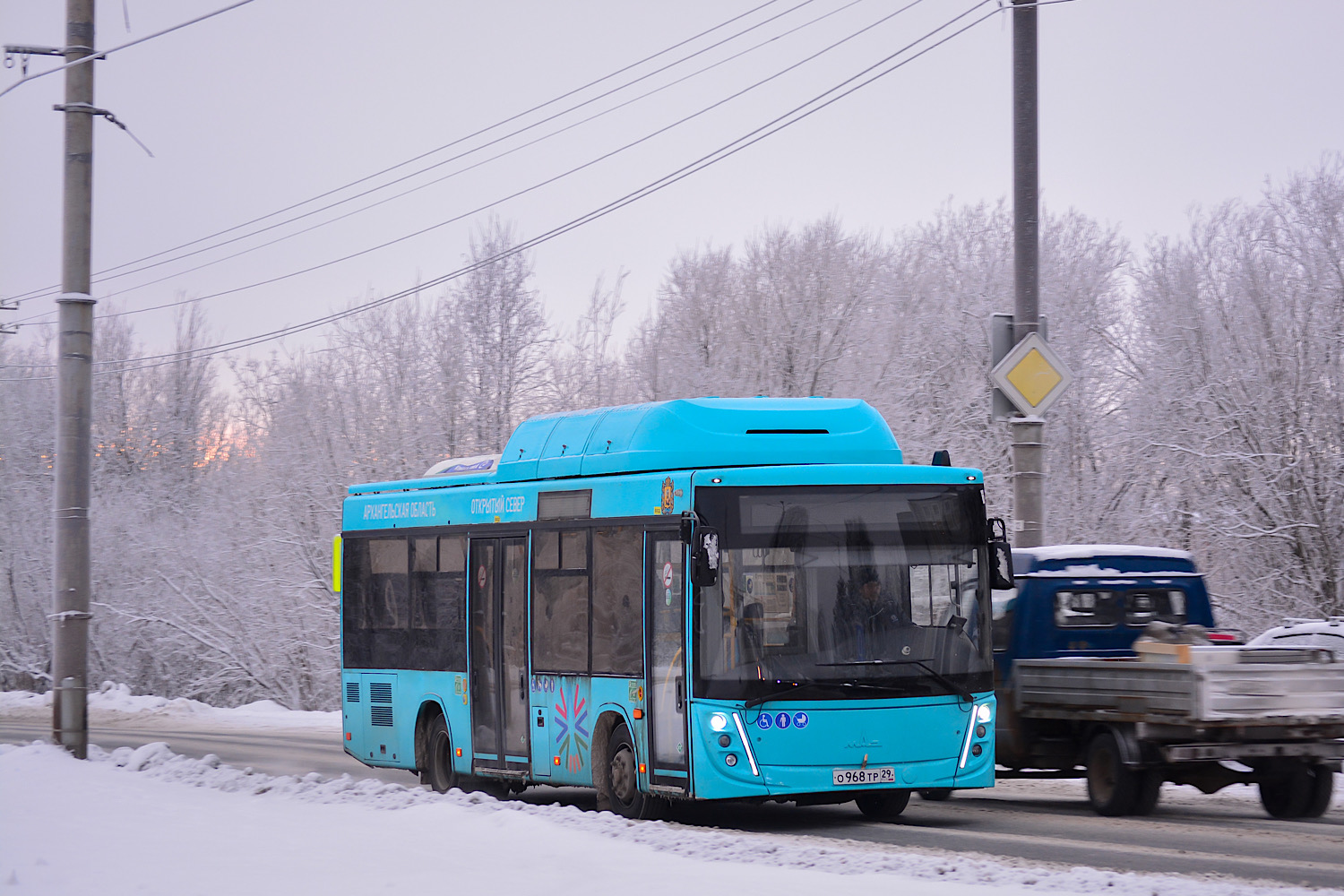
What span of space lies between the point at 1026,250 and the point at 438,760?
780cm

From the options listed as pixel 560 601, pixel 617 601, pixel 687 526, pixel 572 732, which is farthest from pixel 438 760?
pixel 687 526

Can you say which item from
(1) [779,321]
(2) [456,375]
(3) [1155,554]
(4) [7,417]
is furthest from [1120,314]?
(4) [7,417]

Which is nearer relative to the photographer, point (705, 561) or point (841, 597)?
point (705, 561)

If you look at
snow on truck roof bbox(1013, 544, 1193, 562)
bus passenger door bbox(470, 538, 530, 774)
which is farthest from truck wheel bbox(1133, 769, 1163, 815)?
bus passenger door bbox(470, 538, 530, 774)

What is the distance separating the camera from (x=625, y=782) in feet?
42.4

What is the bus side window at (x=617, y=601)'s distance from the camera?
12.9 metres

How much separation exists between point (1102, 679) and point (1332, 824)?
1947mm

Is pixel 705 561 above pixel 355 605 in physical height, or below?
above

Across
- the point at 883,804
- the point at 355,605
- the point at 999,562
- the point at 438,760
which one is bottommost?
the point at 438,760

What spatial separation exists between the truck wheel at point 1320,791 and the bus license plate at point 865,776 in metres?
3.38

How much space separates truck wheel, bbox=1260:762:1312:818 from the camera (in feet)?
41.3

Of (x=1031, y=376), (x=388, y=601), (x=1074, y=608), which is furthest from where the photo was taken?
(x=388, y=601)

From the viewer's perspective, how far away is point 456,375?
1574 inches

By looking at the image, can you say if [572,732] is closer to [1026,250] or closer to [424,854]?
[424,854]
